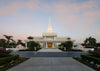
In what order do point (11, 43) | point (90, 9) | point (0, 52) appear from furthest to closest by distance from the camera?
point (11, 43) < point (90, 9) < point (0, 52)

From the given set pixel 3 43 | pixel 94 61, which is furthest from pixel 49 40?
pixel 94 61

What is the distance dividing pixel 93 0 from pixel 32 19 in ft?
62.0

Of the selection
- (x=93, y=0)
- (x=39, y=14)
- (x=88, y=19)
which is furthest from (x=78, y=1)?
(x=39, y=14)

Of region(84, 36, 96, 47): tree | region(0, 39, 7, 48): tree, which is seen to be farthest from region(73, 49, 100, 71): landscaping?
region(84, 36, 96, 47): tree

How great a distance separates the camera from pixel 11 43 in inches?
1732

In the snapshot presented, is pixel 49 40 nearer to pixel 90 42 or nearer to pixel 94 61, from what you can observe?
pixel 90 42

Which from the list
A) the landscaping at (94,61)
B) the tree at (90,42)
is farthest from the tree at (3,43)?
the tree at (90,42)

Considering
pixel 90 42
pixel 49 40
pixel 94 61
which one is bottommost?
pixel 94 61

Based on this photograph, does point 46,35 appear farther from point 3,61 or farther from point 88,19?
point 3,61

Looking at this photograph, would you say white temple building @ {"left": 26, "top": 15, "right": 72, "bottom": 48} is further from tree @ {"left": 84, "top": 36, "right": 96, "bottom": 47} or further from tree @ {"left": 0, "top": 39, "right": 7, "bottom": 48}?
tree @ {"left": 0, "top": 39, "right": 7, "bottom": 48}

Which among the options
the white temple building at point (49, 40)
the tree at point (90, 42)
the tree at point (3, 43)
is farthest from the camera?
the white temple building at point (49, 40)

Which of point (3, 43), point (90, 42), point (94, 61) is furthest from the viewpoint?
point (90, 42)

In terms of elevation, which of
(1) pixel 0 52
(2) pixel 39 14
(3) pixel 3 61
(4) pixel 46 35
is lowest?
(3) pixel 3 61

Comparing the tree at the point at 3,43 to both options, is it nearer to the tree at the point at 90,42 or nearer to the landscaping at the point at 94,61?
the landscaping at the point at 94,61
